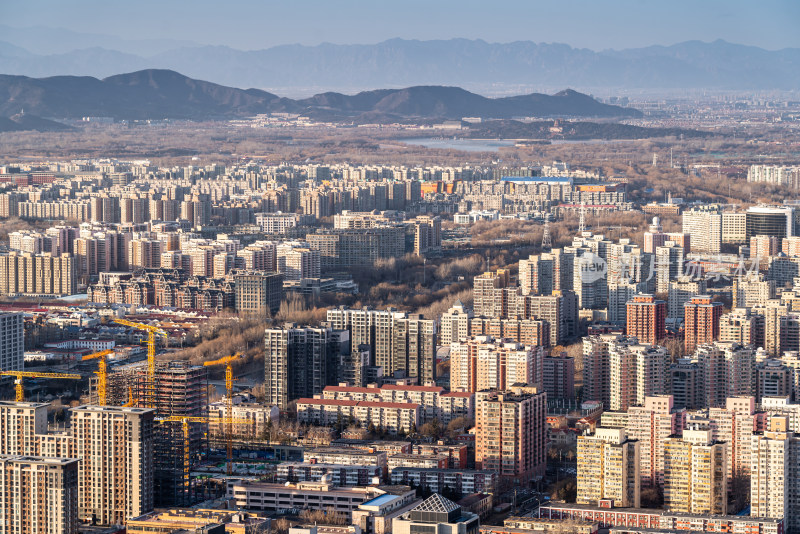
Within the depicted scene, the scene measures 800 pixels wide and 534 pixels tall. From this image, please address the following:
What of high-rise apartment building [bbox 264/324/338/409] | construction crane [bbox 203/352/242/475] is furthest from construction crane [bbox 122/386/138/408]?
high-rise apartment building [bbox 264/324/338/409]

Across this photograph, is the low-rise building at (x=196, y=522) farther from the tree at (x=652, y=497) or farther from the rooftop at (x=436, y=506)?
the tree at (x=652, y=497)

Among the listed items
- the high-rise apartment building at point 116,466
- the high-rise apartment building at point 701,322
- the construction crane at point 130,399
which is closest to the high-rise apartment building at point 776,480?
the high-rise apartment building at point 116,466

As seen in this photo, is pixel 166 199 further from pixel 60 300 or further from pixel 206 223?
pixel 60 300

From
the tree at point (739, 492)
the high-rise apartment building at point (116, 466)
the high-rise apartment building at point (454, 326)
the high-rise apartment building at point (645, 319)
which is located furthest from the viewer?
the high-rise apartment building at point (454, 326)

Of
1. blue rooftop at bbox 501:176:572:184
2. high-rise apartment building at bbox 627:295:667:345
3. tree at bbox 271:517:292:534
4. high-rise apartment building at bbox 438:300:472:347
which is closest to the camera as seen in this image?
tree at bbox 271:517:292:534

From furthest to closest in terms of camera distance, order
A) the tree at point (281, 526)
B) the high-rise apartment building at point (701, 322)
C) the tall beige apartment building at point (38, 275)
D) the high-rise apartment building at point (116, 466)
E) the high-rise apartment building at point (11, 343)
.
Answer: the tall beige apartment building at point (38, 275), the high-rise apartment building at point (701, 322), the high-rise apartment building at point (11, 343), the high-rise apartment building at point (116, 466), the tree at point (281, 526)

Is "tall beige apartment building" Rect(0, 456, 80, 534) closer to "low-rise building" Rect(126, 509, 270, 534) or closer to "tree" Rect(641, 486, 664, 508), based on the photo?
"low-rise building" Rect(126, 509, 270, 534)
